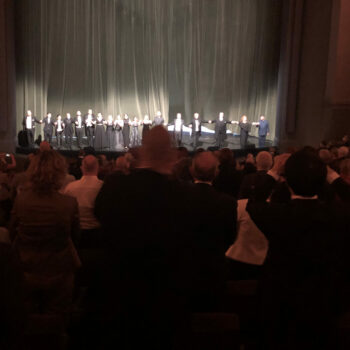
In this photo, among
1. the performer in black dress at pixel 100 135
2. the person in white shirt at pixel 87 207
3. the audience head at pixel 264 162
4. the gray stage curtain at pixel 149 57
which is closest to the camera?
the person in white shirt at pixel 87 207

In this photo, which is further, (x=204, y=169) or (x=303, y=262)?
(x=204, y=169)

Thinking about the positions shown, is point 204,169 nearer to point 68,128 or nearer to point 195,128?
point 195,128

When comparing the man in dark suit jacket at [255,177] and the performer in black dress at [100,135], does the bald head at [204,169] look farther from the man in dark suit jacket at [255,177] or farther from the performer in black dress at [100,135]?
the performer in black dress at [100,135]

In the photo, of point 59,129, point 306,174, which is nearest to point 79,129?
point 59,129

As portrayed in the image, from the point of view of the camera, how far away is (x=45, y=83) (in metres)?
17.7

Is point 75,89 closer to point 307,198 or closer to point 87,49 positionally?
point 87,49

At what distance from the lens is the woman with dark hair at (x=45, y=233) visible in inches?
109

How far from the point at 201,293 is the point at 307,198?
2.53 ft

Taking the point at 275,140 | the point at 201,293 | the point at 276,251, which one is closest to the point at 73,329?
the point at 201,293

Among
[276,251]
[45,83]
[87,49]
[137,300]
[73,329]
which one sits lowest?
[73,329]

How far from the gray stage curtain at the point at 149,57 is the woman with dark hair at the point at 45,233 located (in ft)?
50.7

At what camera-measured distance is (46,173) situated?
2.74 m

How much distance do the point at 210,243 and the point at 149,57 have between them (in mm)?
16744

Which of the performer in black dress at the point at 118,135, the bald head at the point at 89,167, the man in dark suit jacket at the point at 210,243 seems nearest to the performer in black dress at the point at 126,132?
the performer in black dress at the point at 118,135
